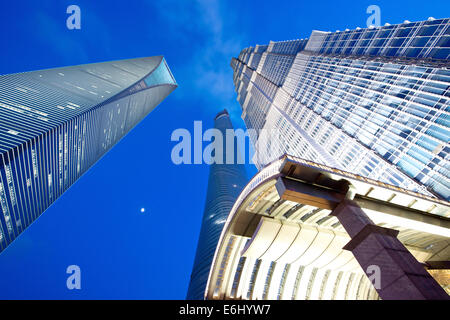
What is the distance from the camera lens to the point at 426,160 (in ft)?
128

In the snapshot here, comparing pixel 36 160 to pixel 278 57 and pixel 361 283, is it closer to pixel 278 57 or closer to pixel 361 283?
pixel 361 283

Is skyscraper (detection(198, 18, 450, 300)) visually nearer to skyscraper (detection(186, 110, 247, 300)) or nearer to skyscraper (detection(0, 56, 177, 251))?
skyscraper (detection(186, 110, 247, 300))

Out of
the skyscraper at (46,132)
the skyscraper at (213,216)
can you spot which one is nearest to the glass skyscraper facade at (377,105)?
the skyscraper at (213,216)

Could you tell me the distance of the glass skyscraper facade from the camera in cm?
3959

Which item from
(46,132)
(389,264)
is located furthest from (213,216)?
(389,264)

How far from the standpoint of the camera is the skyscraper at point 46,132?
7394 cm

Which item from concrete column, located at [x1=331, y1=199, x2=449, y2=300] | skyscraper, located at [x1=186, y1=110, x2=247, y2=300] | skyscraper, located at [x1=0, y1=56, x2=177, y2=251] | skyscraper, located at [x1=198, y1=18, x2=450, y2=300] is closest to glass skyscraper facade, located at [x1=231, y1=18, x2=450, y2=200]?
skyscraper, located at [x1=198, y1=18, x2=450, y2=300]

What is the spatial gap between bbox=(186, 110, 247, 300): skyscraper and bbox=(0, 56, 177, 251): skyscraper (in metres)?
69.6

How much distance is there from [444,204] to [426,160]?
3051 cm

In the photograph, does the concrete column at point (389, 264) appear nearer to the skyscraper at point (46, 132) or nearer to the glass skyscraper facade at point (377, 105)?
the glass skyscraper facade at point (377, 105)

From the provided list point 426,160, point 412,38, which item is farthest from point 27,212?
point 412,38

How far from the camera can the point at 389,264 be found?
34.7ft

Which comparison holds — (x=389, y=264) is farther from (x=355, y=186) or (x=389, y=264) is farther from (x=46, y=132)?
(x=46, y=132)

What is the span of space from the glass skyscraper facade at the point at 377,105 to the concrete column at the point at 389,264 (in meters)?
33.9
